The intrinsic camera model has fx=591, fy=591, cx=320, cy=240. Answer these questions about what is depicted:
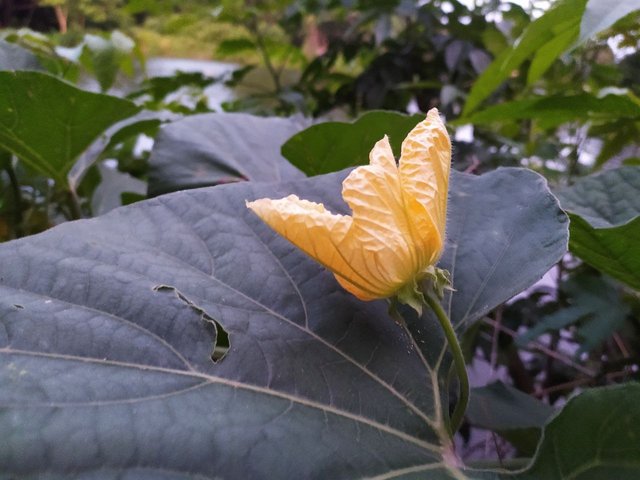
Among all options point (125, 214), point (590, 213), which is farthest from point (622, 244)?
point (125, 214)

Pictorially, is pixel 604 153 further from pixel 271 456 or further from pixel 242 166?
pixel 271 456

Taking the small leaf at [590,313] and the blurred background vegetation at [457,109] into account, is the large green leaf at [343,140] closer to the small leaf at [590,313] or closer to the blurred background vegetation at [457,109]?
the blurred background vegetation at [457,109]

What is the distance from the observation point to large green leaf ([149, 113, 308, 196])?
0.66 m

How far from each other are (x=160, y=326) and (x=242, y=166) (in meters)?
0.38

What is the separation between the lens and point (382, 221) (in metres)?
0.33

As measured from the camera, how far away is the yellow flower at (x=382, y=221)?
323mm

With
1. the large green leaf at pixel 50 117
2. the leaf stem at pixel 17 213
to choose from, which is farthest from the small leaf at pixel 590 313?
the leaf stem at pixel 17 213

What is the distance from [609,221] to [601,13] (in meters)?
0.19

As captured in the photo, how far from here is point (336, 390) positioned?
350mm

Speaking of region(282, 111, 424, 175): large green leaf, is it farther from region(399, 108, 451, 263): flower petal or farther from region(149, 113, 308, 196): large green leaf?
region(399, 108, 451, 263): flower petal

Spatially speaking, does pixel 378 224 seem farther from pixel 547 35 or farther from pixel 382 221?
pixel 547 35

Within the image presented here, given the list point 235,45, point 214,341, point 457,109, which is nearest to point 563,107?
point 214,341

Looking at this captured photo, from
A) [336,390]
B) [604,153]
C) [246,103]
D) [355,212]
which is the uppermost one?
[355,212]

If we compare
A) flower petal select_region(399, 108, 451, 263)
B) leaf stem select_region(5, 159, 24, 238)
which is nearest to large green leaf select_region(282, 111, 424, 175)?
flower petal select_region(399, 108, 451, 263)
